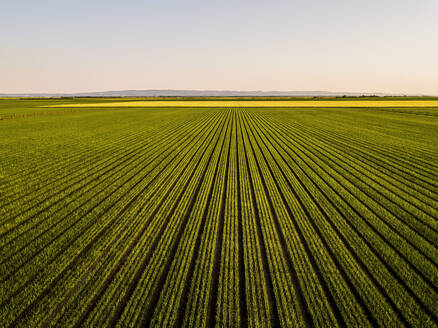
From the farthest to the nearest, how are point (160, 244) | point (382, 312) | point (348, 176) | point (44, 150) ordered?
A: 1. point (44, 150)
2. point (348, 176)
3. point (160, 244)
4. point (382, 312)

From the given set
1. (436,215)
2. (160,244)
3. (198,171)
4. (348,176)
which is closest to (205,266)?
(160,244)

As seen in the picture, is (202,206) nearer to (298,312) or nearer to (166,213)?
(166,213)

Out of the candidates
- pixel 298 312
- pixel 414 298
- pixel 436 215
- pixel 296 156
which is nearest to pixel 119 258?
pixel 298 312

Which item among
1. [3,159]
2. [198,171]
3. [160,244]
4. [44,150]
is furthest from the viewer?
[44,150]

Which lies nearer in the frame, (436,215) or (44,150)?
(436,215)

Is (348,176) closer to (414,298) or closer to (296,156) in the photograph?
(296,156)

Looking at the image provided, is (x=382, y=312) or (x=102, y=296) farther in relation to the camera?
(x=102, y=296)
